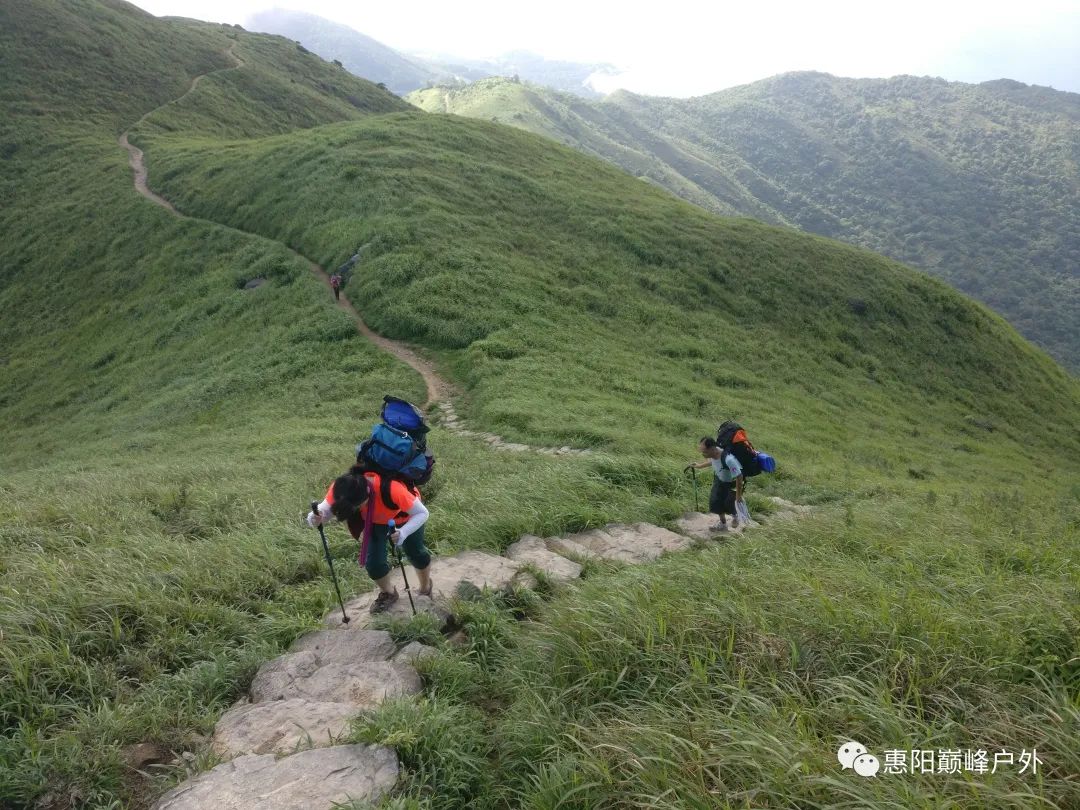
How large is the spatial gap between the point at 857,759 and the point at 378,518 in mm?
4263

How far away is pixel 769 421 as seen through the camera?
21406 mm

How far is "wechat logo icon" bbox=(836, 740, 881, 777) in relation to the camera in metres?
2.81

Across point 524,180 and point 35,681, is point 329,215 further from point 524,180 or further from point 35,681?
point 35,681

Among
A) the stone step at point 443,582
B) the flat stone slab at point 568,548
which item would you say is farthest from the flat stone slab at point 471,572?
the flat stone slab at point 568,548

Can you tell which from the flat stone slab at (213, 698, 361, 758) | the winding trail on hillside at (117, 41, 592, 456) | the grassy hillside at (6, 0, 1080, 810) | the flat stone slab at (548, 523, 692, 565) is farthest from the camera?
the winding trail on hillside at (117, 41, 592, 456)

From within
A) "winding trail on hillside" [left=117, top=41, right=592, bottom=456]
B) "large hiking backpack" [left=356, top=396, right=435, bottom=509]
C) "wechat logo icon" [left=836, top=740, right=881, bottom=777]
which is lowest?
"winding trail on hillside" [left=117, top=41, right=592, bottom=456]

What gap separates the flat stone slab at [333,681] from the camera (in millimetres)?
4449

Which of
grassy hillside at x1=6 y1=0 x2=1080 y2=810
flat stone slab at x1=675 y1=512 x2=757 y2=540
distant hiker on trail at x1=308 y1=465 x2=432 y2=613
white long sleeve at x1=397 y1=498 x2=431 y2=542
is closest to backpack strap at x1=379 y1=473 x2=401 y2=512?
distant hiker on trail at x1=308 y1=465 x2=432 y2=613

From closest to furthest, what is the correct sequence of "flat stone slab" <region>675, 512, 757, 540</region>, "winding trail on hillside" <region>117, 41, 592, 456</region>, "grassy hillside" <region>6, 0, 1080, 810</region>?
1. "grassy hillside" <region>6, 0, 1080, 810</region>
2. "flat stone slab" <region>675, 512, 757, 540</region>
3. "winding trail on hillside" <region>117, 41, 592, 456</region>

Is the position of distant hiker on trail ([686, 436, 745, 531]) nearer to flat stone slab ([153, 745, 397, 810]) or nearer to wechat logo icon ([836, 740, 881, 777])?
wechat logo icon ([836, 740, 881, 777])

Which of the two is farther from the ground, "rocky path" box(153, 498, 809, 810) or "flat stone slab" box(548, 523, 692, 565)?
"rocky path" box(153, 498, 809, 810)

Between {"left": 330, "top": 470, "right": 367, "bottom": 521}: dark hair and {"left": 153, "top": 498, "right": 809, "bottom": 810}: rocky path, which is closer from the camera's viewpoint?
{"left": 153, "top": 498, "right": 809, "bottom": 810}: rocky path

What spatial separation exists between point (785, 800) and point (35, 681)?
16.6ft

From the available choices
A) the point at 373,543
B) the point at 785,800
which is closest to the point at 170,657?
the point at 373,543
